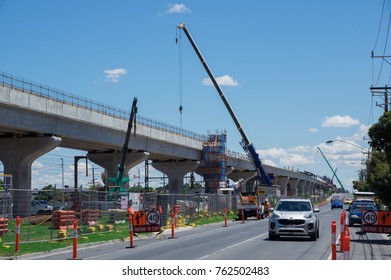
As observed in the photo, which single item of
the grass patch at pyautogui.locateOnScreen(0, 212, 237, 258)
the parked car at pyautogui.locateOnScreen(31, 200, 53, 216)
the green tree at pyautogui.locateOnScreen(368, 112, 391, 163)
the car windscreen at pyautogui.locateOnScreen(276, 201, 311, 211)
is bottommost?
the grass patch at pyautogui.locateOnScreen(0, 212, 237, 258)

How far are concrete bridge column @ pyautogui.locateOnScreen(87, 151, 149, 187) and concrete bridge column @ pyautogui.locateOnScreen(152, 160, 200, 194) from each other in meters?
14.3

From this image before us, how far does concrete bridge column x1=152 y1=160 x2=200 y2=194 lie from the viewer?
261ft

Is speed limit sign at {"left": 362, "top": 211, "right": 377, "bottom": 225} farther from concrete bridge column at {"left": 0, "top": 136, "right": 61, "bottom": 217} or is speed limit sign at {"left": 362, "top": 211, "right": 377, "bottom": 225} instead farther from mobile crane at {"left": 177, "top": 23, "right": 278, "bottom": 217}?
mobile crane at {"left": 177, "top": 23, "right": 278, "bottom": 217}

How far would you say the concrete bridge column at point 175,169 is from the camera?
7969 cm

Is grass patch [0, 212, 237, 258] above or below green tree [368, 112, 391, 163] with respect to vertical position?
below

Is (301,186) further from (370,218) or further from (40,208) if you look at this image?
(370,218)

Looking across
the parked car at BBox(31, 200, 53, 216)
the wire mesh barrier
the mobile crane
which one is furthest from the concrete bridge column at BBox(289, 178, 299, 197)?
the parked car at BBox(31, 200, 53, 216)

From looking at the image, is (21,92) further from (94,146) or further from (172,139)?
(172,139)

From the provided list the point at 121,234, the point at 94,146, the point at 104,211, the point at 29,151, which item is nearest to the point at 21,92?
the point at 29,151

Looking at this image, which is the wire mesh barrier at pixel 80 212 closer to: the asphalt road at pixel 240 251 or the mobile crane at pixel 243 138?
the asphalt road at pixel 240 251

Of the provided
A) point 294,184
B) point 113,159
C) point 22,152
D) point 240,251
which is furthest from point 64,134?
point 294,184

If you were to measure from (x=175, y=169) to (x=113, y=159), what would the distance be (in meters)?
16.2

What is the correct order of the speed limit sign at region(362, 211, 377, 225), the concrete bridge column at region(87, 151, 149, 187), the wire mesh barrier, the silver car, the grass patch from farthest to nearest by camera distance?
the concrete bridge column at region(87, 151, 149, 187) → the wire mesh barrier → the speed limit sign at region(362, 211, 377, 225) → the silver car → the grass patch

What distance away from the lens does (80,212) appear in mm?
31688
